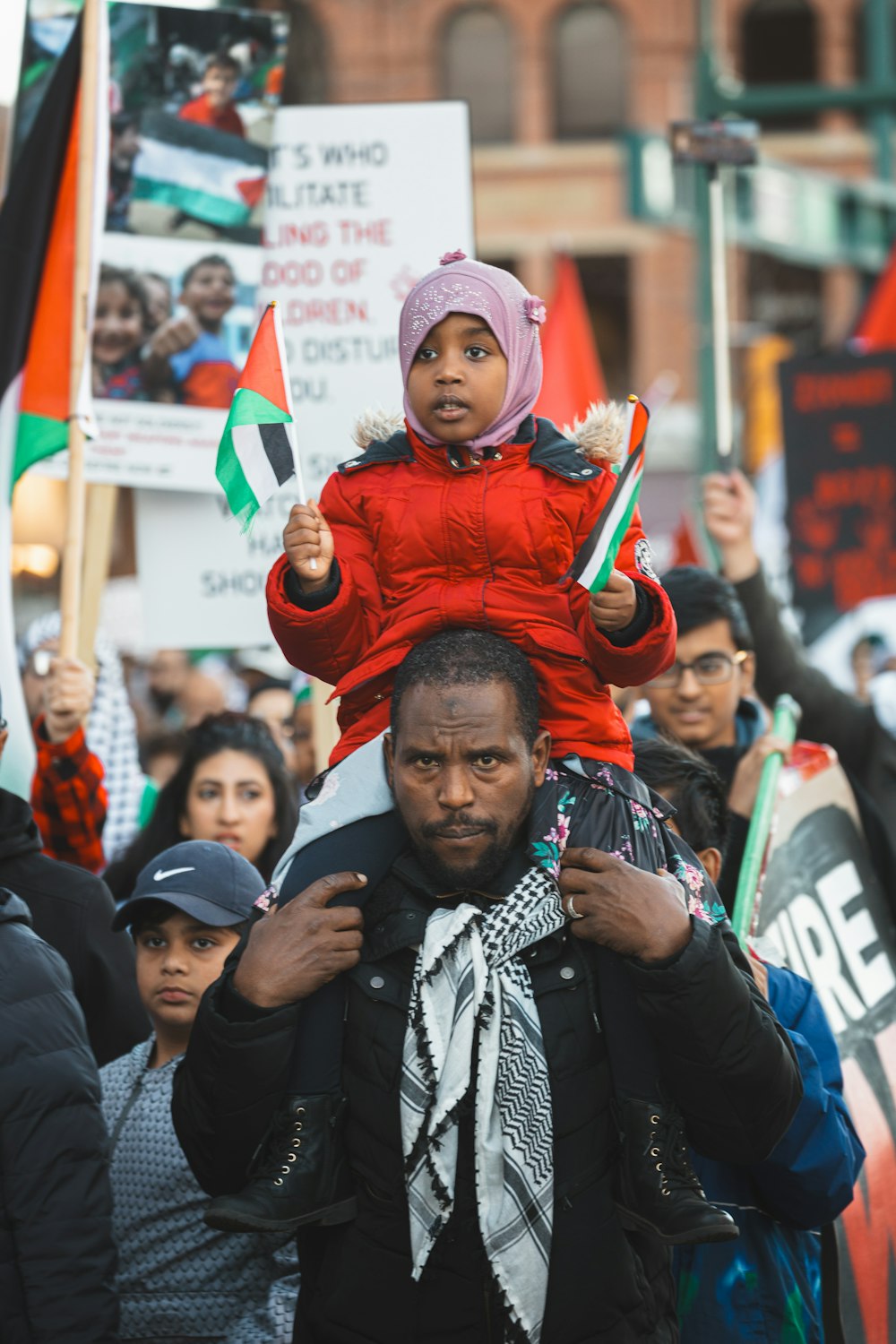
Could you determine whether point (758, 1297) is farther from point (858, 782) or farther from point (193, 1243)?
point (858, 782)

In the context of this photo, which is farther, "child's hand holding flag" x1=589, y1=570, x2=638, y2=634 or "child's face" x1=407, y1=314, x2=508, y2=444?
"child's face" x1=407, y1=314, x2=508, y2=444

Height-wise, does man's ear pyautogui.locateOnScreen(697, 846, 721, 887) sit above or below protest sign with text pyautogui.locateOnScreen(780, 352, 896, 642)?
below

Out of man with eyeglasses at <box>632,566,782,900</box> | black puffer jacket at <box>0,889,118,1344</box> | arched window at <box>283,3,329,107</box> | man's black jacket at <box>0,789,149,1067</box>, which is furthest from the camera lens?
arched window at <box>283,3,329,107</box>

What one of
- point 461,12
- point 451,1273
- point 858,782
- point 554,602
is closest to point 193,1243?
point 451,1273

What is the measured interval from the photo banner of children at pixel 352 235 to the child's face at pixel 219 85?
0.22 meters

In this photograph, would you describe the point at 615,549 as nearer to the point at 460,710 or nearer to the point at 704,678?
the point at 460,710

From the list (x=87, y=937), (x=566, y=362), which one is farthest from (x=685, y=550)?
(x=87, y=937)

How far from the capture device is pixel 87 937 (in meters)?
4.17

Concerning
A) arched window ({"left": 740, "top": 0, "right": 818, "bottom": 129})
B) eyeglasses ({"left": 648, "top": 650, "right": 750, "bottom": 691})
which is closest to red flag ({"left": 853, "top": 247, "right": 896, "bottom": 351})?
eyeglasses ({"left": 648, "top": 650, "right": 750, "bottom": 691})

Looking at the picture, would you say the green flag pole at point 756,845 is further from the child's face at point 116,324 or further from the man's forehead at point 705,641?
the child's face at point 116,324

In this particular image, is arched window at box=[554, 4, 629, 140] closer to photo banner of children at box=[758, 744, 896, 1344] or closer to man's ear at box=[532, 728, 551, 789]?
photo banner of children at box=[758, 744, 896, 1344]

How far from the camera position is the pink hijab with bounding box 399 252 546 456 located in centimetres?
314

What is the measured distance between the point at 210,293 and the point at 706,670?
6.53 ft

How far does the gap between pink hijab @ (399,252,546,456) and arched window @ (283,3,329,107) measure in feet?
92.9
